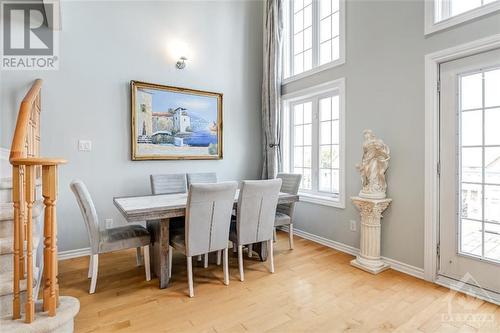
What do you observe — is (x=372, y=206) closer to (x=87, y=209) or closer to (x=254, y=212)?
(x=254, y=212)

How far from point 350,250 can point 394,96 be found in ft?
5.90

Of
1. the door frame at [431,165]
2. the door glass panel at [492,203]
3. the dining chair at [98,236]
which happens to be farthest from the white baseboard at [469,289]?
the dining chair at [98,236]

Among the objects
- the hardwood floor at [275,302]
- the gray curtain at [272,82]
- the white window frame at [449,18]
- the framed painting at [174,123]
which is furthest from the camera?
the gray curtain at [272,82]

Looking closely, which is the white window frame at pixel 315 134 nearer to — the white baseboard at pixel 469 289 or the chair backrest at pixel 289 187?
the chair backrest at pixel 289 187

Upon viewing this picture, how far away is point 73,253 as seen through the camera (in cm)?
311

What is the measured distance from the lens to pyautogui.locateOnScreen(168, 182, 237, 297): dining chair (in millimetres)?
2148

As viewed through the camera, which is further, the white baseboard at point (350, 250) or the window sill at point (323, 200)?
the window sill at point (323, 200)

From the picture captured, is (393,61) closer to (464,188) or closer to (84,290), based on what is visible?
(464,188)

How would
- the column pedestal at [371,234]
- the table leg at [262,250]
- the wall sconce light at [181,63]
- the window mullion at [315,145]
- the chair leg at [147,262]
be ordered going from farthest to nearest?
1. the window mullion at [315,145]
2. the wall sconce light at [181,63]
3. the table leg at [262,250]
4. the column pedestal at [371,234]
5. the chair leg at [147,262]

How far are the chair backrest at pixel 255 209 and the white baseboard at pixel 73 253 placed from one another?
79.1 inches

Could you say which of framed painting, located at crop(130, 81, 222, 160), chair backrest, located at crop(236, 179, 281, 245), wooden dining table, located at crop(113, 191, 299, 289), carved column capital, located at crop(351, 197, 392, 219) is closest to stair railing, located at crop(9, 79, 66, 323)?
wooden dining table, located at crop(113, 191, 299, 289)

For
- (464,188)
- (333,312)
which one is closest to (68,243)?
(333,312)

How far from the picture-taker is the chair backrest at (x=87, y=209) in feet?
6.95

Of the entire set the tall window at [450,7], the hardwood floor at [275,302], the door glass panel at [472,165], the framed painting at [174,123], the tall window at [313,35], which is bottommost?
the hardwood floor at [275,302]
